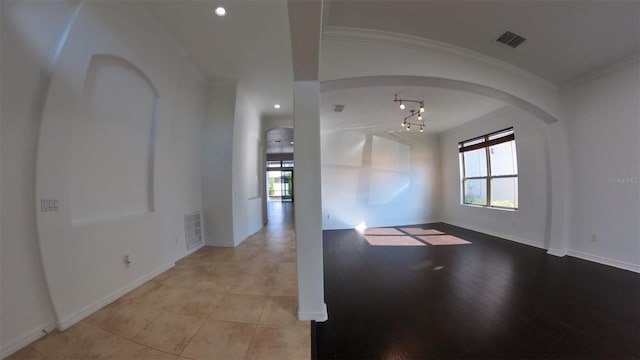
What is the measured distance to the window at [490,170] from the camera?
16.4ft

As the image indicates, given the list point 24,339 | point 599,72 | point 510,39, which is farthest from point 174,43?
point 599,72

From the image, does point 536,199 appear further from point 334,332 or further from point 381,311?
point 334,332

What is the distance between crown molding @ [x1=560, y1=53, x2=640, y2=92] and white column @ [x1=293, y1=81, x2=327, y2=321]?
15.4 ft

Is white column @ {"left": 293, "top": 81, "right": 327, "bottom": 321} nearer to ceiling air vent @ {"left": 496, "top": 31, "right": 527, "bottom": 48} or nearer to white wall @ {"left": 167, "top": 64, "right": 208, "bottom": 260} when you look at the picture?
white wall @ {"left": 167, "top": 64, "right": 208, "bottom": 260}

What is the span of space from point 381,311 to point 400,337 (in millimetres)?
386

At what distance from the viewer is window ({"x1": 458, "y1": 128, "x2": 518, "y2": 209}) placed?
197 inches

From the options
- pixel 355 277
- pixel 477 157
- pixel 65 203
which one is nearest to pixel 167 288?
pixel 65 203

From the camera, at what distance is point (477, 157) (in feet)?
19.5

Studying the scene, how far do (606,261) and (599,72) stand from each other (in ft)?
9.73

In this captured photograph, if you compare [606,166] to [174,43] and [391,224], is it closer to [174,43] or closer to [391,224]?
[391,224]

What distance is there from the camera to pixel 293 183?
6.06 feet

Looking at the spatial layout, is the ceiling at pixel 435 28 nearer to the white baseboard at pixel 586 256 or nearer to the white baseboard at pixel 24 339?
the white baseboard at pixel 586 256

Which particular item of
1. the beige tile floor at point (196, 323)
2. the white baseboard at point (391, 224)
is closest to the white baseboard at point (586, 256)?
the white baseboard at point (391, 224)

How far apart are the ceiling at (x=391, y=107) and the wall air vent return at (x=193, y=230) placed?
10.9ft
